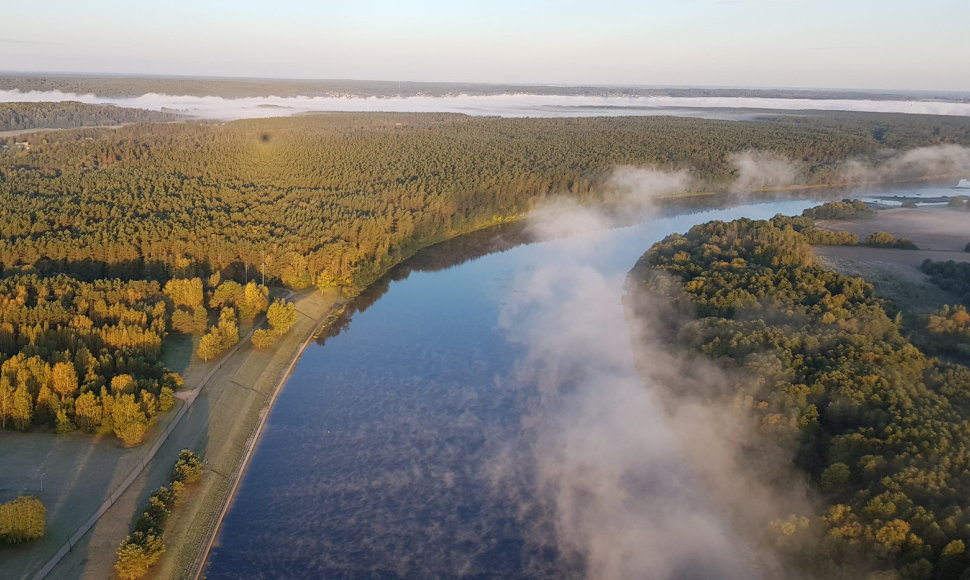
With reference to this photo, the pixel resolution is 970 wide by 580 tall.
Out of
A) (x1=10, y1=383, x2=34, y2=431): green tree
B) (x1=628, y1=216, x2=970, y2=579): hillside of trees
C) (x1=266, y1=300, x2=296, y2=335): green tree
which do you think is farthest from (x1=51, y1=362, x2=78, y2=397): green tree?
(x1=628, y1=216, x2=970, y2=579): hillside of trees

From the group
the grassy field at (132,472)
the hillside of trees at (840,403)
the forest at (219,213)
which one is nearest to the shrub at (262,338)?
the forest at (219,213)

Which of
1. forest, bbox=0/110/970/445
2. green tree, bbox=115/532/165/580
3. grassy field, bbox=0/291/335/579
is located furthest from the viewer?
forest, bbox=0/110/970/445

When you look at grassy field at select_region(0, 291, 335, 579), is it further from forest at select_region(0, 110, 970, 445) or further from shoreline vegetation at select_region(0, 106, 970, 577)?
forest at select_region(0, 110, 970, 445)

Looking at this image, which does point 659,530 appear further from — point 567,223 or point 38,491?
point 567,223

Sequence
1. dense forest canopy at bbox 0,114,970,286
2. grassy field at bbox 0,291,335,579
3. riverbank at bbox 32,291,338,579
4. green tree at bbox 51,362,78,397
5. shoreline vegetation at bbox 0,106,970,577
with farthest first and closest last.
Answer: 1. dense forest canopy at bbox 0,114,970,286
2. shoreline vegetation at bbox 0,106,970,577
3. green tree at bbox 51,362,78,397
4. riverbank at bbox 32,291,338,579
5. grassy field at bbox 0,291,335,579

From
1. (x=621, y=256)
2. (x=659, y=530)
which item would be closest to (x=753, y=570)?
(x=659, y=530)

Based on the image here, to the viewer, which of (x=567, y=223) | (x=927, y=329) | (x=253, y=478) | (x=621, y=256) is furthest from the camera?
(x=567, y=223)
